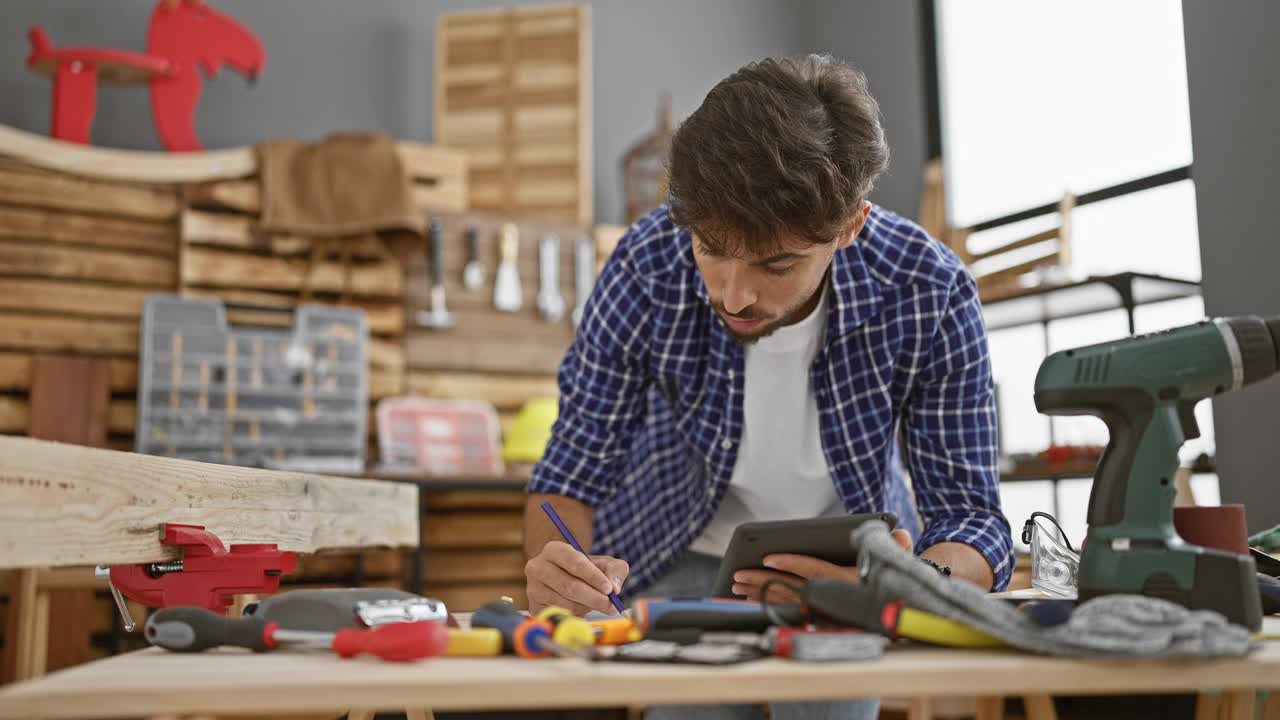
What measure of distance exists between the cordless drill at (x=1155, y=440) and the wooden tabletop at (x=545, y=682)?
101 mm

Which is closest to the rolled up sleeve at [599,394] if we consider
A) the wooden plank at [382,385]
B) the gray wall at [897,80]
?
the wooden plank at [382,385]

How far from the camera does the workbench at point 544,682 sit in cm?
58

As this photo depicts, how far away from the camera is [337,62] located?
15.4 ft

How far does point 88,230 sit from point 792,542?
139 inches

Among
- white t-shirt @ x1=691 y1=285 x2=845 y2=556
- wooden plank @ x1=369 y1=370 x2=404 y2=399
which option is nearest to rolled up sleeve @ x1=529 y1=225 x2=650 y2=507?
white t-shirt @ x1=691 y1=285 x2=845 y2=556

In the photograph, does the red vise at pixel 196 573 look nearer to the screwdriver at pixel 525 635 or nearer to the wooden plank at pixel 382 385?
the screwdriver at pixel 525 635

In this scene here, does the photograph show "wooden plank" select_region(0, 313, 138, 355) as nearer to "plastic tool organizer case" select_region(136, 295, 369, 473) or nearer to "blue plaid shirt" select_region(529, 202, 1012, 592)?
"plastic tool organizer case" select_region(136, 295, 369, 473)

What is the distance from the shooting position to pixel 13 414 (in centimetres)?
366

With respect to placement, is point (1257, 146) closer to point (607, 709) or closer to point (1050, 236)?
point (1050, 236)

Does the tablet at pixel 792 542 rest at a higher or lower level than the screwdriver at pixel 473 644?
higher

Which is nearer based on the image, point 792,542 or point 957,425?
point 792,542

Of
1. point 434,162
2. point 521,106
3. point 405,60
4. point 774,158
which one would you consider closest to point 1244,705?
point 774,158

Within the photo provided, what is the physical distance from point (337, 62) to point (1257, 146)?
12.5 feet

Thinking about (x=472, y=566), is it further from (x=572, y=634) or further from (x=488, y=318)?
(x=572, y=634)
